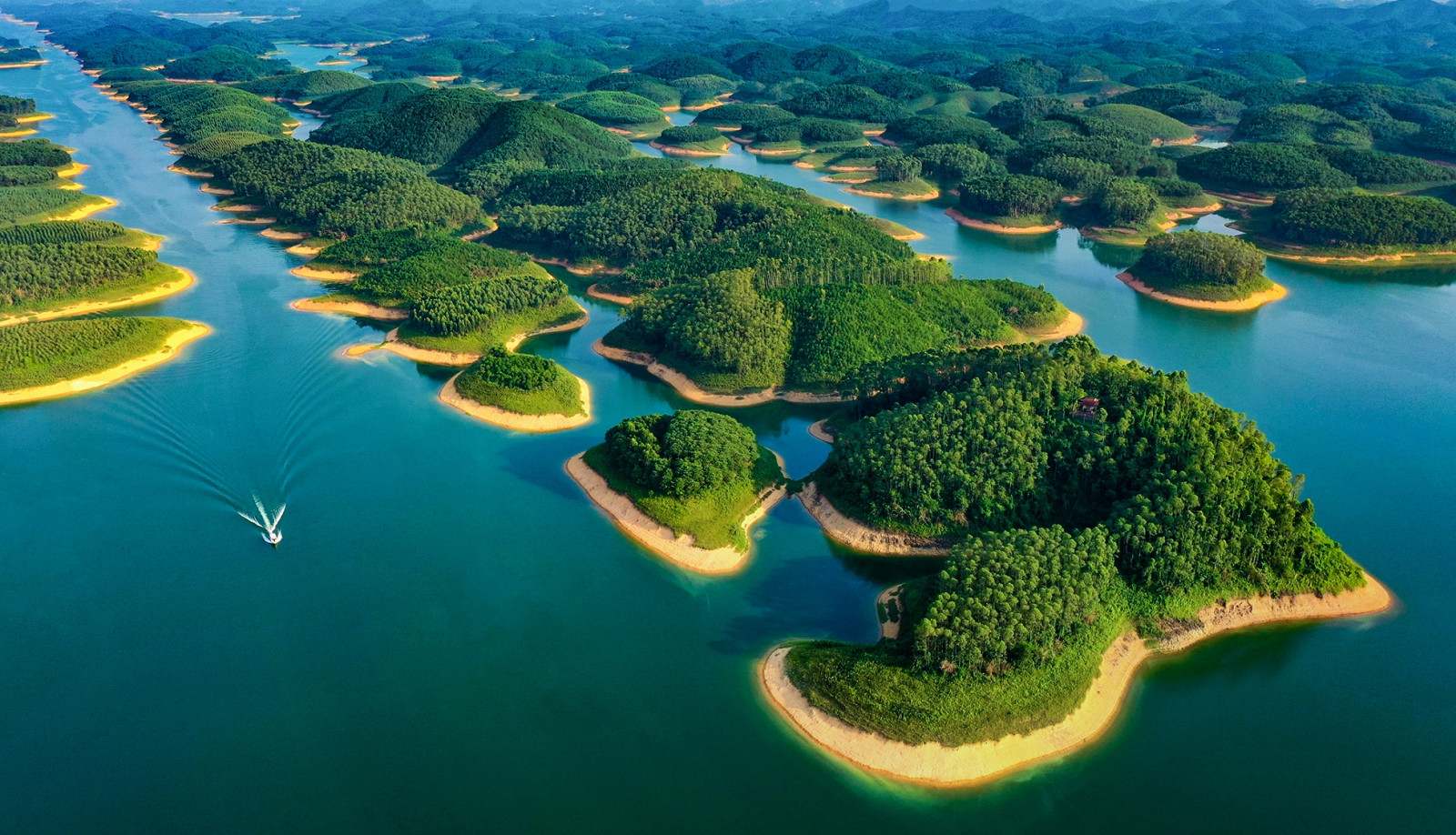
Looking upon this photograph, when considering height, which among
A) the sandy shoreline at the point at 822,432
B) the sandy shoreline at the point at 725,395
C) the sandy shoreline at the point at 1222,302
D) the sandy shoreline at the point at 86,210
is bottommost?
the sandy shoreline at the point at 1222,302

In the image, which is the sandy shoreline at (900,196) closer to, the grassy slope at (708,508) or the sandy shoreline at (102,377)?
the grassy slope at (708,508)

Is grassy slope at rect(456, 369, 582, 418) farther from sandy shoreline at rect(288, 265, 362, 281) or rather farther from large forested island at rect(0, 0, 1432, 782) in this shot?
sandy shoreline at rect(288, 265, 362, 281)

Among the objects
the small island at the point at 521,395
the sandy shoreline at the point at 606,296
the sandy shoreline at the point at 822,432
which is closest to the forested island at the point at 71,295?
the small island at the point at 521,395

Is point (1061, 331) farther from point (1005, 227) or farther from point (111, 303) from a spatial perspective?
point (111, 303)

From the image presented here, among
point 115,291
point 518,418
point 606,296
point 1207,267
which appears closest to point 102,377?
point 115,291

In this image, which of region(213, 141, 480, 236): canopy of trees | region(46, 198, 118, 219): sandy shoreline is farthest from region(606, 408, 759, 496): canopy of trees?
region(46, 198, 118, 219): sandy shoreline
